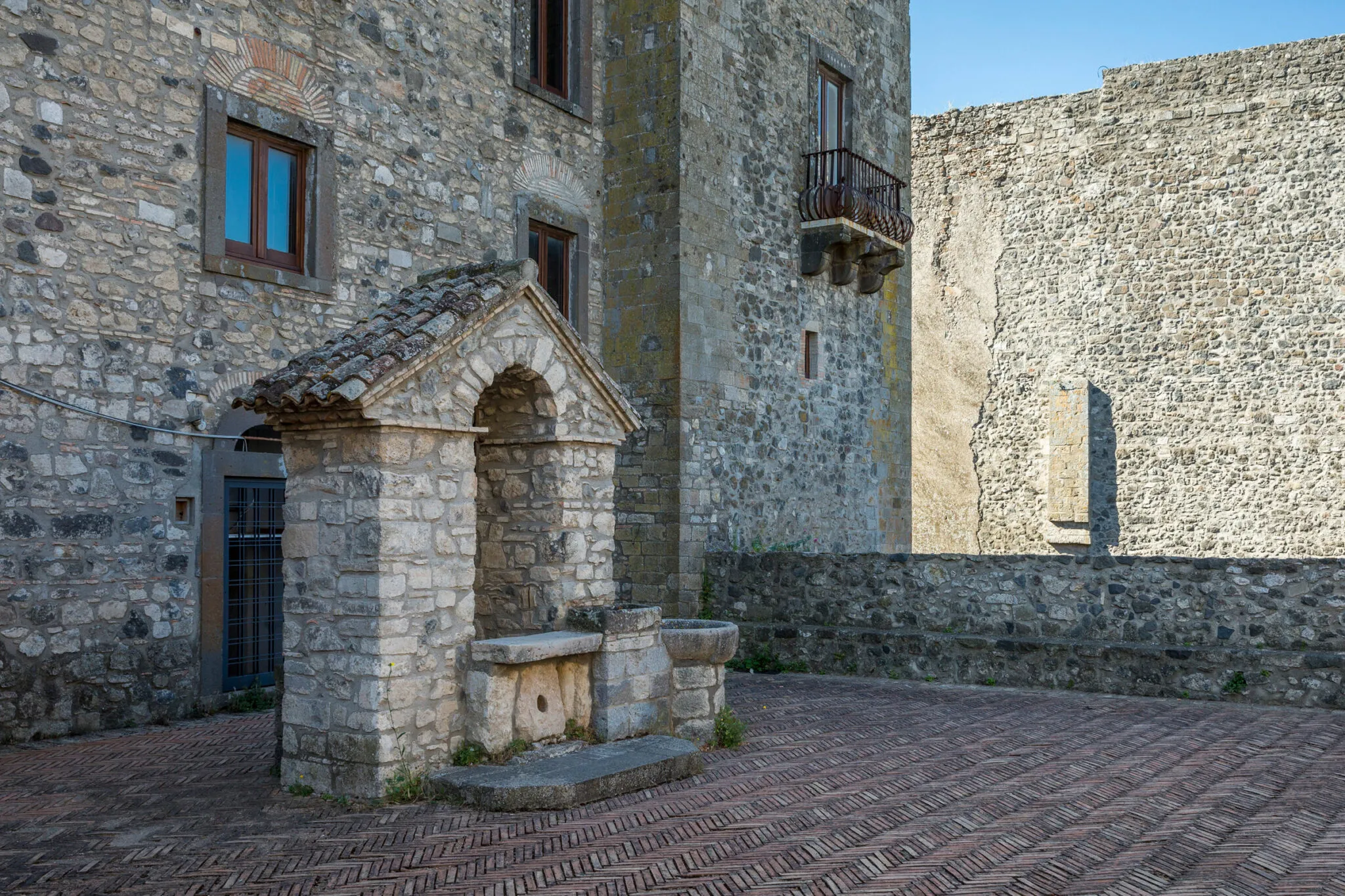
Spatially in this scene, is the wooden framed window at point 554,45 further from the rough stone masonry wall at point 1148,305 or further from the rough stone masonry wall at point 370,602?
the rough stone masonry wall at point 1148,305

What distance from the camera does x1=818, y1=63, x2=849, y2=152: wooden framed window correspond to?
15414 millimetres

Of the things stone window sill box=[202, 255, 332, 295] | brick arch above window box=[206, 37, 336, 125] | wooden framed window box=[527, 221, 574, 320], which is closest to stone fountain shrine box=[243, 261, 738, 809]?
stone window sill box=[202, 255, 332, 295]

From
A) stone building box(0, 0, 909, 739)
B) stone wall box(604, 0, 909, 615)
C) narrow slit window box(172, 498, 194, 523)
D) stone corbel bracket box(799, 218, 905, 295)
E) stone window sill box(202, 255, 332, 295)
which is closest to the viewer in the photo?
stone building box(0, 0, 909, 739)

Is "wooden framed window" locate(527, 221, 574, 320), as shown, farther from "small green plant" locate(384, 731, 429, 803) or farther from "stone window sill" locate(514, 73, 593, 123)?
"small green plant" locate(384, 731, 429, 803)

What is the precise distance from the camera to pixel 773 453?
14141 millimetres

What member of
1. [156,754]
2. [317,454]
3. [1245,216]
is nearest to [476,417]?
[317,454]

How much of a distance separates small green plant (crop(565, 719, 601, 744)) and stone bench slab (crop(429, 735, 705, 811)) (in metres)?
0.11

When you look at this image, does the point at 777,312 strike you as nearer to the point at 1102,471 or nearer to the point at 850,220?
the point at 850,220

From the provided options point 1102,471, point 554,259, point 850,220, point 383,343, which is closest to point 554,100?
point 554,259

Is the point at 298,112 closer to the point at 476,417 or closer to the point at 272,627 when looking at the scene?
the point at 476,417

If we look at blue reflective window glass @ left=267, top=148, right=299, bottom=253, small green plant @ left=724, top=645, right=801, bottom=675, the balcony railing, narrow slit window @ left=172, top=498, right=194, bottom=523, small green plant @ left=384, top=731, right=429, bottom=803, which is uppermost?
the balcony railing

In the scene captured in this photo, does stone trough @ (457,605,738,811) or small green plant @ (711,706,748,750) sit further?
small green plant @ (711,706,748,750)

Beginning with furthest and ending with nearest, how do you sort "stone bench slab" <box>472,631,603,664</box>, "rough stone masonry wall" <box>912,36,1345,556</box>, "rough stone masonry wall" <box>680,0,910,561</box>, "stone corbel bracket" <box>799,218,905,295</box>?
"rough stone masonry wall" <box>912,36,1345,556</box> → "stone corbel bracket" <box>799,218,905,295</box> → "rough stone masonry wall" <box>680,0,910,561</box> → "stone bench slab" <box>472,631,603,664</box>

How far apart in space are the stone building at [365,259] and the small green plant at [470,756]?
1096 mm
